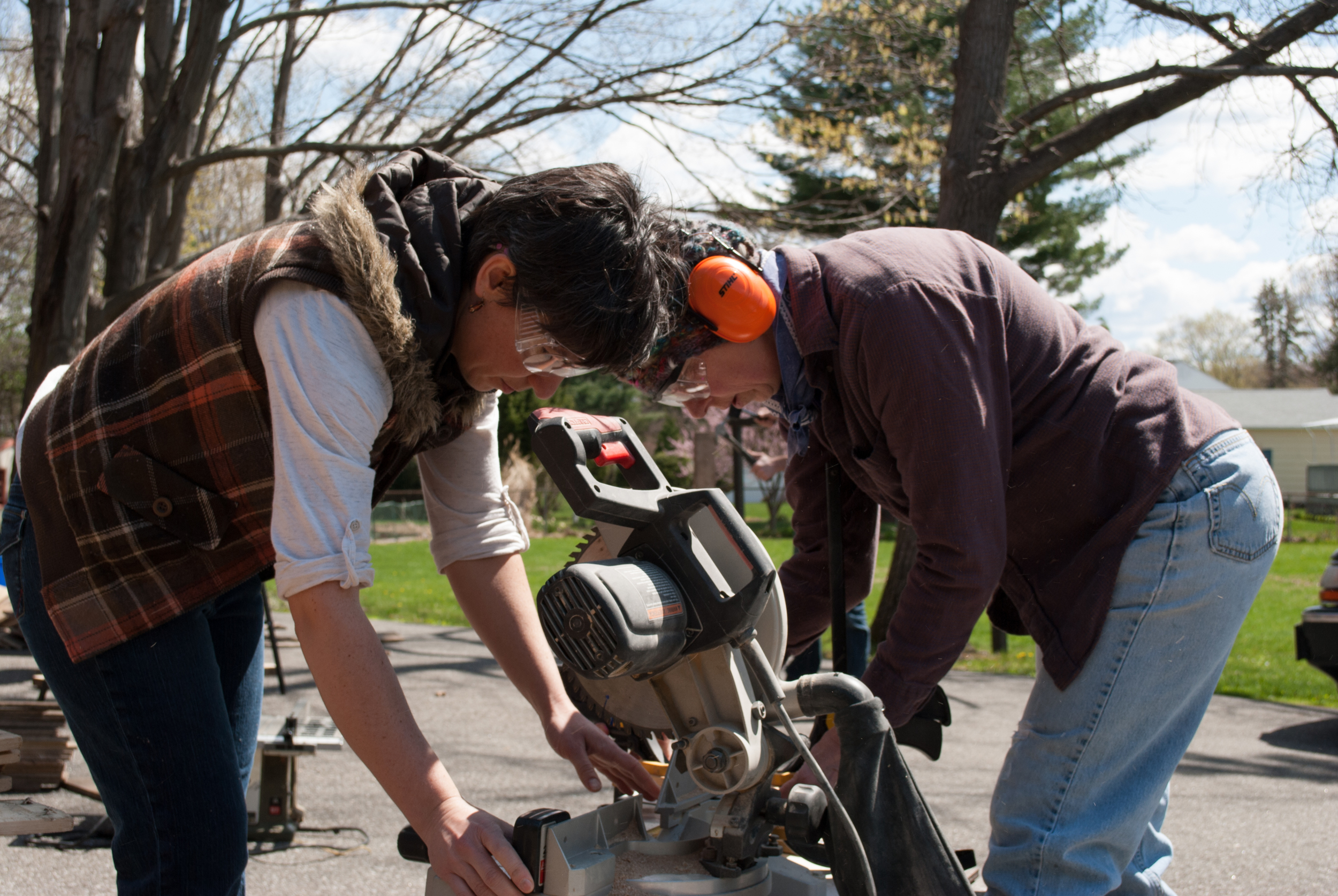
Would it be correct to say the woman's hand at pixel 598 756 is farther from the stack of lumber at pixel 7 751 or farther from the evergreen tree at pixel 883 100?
the evergreen tree at pixel 883 100

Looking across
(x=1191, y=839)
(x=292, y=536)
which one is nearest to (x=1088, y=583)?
(x=292, y=536)

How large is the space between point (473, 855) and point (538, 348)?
735 mm

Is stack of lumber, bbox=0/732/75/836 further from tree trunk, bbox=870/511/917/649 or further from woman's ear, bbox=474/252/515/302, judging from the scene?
tree trunk, bbox=870/511/917/649

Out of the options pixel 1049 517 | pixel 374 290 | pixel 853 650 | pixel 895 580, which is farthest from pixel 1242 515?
pixel 895 580

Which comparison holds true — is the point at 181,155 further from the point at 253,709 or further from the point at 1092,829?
the point at 1092,829

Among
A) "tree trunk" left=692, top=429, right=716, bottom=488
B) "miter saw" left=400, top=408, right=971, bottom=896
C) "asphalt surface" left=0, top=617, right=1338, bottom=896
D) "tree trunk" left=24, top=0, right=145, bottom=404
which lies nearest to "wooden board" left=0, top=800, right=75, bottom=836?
"miter saw" left=400, top=408, right=971, bottom=896

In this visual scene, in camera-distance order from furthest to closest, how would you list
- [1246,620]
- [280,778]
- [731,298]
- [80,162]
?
[1246,620] < [80,162] < [280,778] < [731,298]

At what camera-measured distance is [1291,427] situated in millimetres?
35625

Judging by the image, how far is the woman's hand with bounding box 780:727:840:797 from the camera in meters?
1.55

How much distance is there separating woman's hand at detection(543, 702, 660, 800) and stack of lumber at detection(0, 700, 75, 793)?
9.21 feet

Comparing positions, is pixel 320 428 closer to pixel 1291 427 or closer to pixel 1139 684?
pixel 1139 684

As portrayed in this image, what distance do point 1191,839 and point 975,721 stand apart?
1818mm

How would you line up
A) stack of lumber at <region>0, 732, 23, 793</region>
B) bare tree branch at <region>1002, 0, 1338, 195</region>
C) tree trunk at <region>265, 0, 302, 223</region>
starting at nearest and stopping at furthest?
1. stack of lumber at <region>0, 732, 23, 793</region>
2. bare tree branch at <region>1002, 0, 1338, 195</region>
3. tree trunk at <region>265, 0, 302, 223</region>

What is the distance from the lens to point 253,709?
6.04ft
